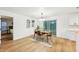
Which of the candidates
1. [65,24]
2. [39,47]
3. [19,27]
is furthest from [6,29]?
[65,24]

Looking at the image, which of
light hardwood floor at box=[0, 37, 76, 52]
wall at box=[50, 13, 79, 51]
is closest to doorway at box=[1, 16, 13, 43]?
light hardwood floor at box=[0, 37, 76, 52]

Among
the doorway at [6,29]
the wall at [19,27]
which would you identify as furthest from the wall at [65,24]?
the doorway at [6,29]

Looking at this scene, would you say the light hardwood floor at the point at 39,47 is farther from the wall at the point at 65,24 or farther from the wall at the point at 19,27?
the wall at the point at 19,27

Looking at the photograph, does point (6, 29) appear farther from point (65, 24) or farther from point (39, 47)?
point (65, 24)

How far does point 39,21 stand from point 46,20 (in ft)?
0.92

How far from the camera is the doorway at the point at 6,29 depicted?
5.46 metres

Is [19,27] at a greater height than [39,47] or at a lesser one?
greater

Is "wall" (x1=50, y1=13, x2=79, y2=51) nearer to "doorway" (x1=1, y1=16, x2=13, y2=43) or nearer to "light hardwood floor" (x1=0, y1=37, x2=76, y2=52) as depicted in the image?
"light hardwood floor" (x1=0, y1=37, x2=76, y2=52)

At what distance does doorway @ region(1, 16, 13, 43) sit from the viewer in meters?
5.46

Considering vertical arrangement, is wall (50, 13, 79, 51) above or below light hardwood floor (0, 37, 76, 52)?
above

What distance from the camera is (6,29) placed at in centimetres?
565
